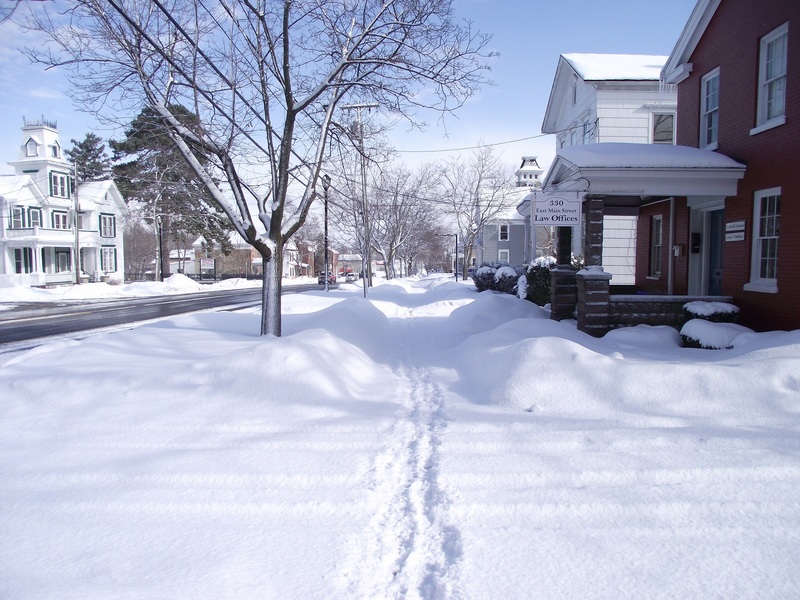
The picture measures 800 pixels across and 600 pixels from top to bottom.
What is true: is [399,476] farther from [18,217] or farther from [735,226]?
[18,217]

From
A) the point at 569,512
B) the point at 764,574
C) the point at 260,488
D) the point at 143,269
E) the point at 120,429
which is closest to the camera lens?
the point at 764,574

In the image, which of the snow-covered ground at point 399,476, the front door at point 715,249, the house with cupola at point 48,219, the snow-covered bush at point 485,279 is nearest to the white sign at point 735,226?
the front door at point 715,249

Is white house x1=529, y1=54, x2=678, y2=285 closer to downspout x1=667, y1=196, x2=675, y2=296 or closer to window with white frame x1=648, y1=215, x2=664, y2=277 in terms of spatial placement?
window with white frame x1=648, y1=215, x2=664, y2=277

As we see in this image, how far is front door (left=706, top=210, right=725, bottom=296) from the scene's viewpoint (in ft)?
39.3

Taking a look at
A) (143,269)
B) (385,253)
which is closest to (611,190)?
(385,253)

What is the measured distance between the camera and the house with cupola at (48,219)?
39.4m

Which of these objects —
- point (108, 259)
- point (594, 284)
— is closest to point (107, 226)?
point (108, 259)

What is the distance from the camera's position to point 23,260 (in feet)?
134

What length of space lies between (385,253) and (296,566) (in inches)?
1838

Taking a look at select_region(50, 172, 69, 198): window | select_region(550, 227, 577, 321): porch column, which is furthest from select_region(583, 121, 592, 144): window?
select_region(50, 172, 69, 198): window

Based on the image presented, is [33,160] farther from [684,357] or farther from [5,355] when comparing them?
[684,357]

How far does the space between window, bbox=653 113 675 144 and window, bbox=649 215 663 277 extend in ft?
22.6

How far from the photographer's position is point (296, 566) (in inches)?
120

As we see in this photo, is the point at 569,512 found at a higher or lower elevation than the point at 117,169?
lower
